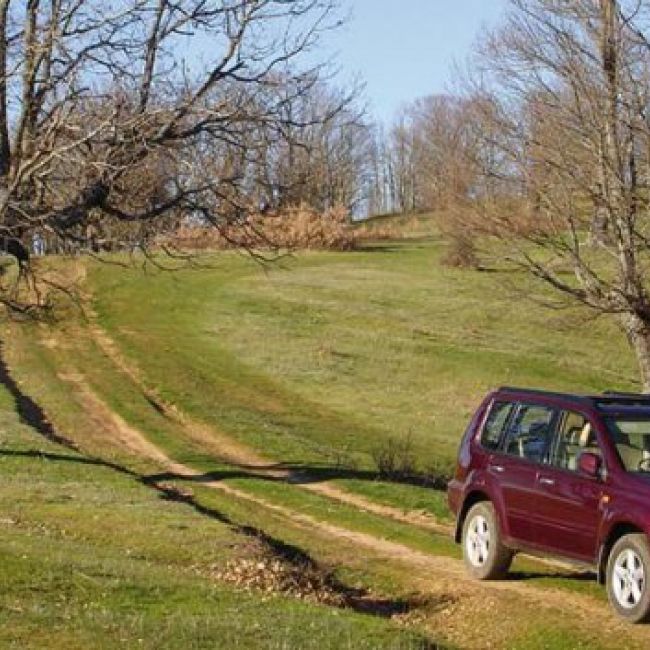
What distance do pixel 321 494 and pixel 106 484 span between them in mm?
3668

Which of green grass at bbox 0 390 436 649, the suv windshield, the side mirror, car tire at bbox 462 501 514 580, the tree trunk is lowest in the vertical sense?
green grass at bbox 0 390 436 649

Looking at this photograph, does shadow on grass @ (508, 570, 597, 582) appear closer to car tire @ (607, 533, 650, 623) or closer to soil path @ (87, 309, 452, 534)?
car tire @ (607, 533, 650, 623)

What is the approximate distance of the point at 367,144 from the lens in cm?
11044

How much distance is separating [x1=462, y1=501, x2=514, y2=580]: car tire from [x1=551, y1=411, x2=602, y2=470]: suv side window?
1158 mm

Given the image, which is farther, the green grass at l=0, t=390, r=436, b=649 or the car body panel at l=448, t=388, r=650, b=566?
the car body panel at l=448, t=388, r=650, b=566

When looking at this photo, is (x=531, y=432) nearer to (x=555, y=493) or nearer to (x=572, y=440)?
(x=572, y=440)

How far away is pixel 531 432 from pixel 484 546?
4.34 feet

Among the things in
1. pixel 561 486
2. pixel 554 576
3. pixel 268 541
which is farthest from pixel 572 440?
pixel 268 541

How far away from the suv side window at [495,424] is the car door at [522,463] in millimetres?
135

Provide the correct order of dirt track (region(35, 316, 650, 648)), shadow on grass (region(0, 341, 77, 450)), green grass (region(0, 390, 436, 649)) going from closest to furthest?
green grass (region(0, 390, 436, 649)) → dirt track (region(35, 316, 650, 648)) → shadow on grass (region(0, 341, 77, 450))

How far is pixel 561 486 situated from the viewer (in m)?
11.3

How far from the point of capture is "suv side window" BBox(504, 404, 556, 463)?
11.9 metres

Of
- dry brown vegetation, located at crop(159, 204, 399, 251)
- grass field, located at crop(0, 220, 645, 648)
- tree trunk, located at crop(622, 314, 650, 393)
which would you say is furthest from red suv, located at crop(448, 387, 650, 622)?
dry brown vegetation, located at crop(159, 204, 399, 251)

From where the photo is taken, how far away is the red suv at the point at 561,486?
10.4 meters
